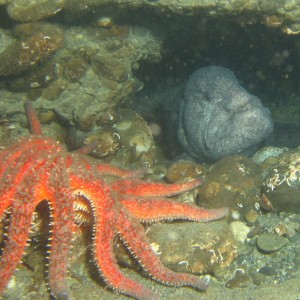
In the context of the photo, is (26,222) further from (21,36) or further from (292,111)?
(292,111)

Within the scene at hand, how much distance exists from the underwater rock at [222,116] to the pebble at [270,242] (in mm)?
1742

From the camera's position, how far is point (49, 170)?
3035 millimetres

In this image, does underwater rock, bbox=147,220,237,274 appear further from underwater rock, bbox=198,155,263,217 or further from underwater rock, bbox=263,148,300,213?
underwater rock, bbox=263,148,300,213

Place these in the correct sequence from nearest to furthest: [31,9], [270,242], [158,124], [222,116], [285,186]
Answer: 1. [270,242]
2. [31,9]
3. [285,186]
4. [222,116]
5. [158,124]

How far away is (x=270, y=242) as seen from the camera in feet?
11.7

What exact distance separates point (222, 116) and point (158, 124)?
2021 millimetres

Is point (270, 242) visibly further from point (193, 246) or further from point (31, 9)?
point (31, 9)

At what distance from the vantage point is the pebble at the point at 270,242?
11.5 feet

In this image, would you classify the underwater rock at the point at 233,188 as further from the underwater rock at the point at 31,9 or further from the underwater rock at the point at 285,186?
the underwater rock at the point at 31,9

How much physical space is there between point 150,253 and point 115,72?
3.07 meters

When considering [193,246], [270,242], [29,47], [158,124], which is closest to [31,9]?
[29,47]

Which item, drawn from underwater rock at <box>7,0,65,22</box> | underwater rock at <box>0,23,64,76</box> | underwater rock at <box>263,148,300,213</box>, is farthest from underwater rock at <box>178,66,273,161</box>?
underwater rock at <box>7,0,65,22</box>

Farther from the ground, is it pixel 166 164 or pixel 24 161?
pixel 24 161

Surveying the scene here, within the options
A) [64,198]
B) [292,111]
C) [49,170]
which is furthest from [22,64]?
[292,111]
